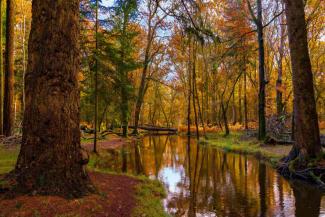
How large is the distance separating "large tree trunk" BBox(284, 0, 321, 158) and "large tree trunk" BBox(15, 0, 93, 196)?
782cm

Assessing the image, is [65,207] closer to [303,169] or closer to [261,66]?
[303,169]

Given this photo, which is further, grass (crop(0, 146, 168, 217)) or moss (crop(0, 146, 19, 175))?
moss (crop(0, 146, 19, 175))

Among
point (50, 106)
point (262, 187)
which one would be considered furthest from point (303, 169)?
point (50, 106)

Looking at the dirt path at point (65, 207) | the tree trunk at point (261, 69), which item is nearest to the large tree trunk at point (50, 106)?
the dirt path at point (65, 207)

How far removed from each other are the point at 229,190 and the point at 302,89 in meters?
4.35

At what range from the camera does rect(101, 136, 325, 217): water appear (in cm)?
744

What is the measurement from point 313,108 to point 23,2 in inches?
1100

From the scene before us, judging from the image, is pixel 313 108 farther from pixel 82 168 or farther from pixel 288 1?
pixel 82 168

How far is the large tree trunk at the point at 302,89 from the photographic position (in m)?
10.7

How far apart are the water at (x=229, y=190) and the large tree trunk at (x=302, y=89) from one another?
1458 millimetres

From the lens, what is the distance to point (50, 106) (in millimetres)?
5723

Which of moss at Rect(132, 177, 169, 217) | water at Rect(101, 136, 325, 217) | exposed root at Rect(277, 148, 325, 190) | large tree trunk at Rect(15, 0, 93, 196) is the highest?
large tree trunk at Rect(15, 0, 93, 196)

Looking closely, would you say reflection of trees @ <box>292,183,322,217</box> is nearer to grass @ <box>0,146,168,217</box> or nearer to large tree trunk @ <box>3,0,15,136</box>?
grass @ <box>0,146,168,217</box>

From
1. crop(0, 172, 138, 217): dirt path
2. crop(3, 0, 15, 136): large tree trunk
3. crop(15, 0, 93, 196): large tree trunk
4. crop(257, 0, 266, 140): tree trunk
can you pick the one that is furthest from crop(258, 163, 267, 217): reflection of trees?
crop(3, 0, 15, 136): large tree trunk
